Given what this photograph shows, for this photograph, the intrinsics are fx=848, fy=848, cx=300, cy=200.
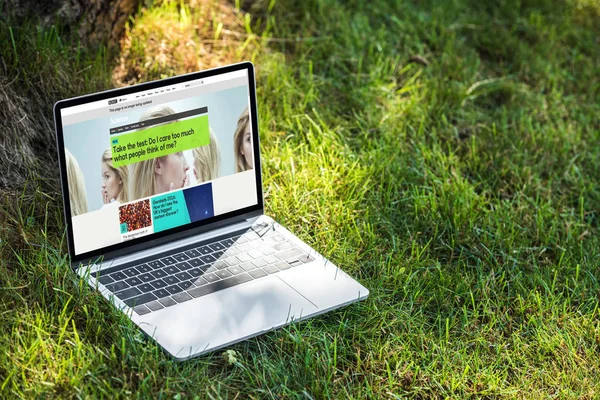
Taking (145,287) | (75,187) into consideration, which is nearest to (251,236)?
(145,287)

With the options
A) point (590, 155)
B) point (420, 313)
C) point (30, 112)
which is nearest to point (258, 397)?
point (420, 313)

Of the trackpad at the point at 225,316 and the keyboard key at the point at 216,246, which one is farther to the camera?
the keyboard key at the point at 216,246

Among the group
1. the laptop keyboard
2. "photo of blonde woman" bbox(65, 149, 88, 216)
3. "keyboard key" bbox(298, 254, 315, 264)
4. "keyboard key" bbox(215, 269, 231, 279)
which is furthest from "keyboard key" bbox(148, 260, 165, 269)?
"keyboard key" bbox(298, 254, 315, 264)

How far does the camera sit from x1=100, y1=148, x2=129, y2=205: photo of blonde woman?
9.61 ft

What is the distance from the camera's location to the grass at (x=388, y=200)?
2793mm

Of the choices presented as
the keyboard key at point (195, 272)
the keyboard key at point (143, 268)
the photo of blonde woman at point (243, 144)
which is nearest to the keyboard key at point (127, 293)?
the keyboard key at point (143, 268)

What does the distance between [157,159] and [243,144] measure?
364 mm

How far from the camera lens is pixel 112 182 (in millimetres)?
2959

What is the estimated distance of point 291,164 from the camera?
3.80 m

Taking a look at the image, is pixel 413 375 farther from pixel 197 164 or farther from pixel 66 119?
pixel 66 119

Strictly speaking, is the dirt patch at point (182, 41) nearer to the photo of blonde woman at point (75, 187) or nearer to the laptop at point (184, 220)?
the laptop at point (184, 220)

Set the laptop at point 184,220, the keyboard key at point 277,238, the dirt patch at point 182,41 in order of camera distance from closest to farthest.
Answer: the laptop at point 184,220, the keyboard key at point 277,238, the dirt patch at point 182,41

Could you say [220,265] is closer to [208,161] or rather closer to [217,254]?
[217,254]

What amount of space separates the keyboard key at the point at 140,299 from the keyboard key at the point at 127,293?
0.02 metres
